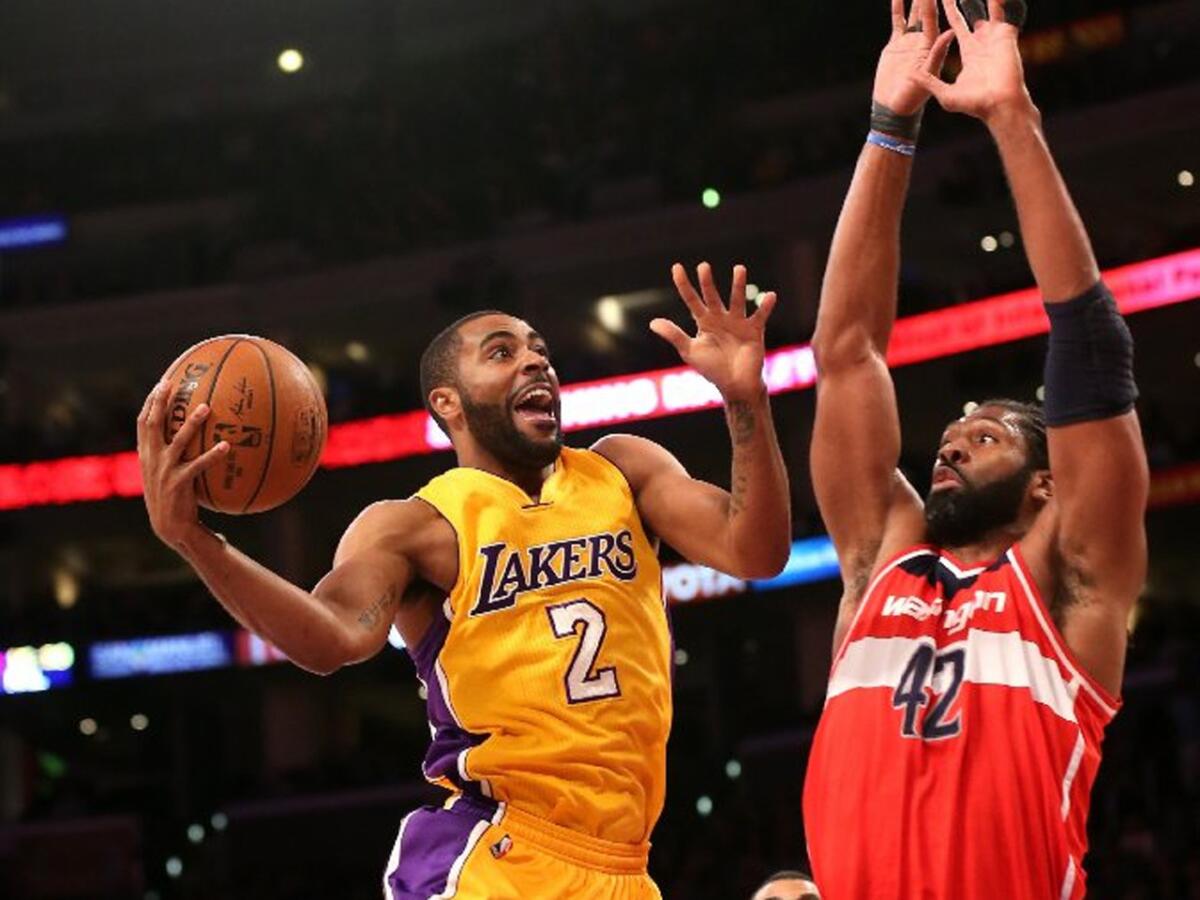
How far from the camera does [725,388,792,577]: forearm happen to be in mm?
4273

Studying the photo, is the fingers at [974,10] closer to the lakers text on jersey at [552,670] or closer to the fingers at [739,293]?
the fingers at [739,293]

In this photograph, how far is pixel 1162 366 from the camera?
2370 cm

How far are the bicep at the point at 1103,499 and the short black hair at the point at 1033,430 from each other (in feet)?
0.76

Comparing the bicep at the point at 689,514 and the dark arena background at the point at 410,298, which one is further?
the dark arena background at the point at 410,298

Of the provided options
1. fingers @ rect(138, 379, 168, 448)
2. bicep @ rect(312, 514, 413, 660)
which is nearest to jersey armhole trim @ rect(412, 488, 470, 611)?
bicep @ rect(312, 514, 413, 660)

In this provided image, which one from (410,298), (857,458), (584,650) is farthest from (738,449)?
(410,298)

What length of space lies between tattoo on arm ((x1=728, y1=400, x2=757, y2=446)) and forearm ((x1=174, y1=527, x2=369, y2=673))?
100cm

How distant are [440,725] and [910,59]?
1.89 metres

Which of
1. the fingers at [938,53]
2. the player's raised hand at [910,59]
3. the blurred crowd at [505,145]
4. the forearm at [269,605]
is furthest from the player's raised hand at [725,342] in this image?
the blurred crowd at [505,145]

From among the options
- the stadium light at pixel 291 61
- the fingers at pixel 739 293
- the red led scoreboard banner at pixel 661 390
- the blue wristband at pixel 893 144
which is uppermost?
the stadium light at pixel 291 61

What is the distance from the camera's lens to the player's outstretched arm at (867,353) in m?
3.87

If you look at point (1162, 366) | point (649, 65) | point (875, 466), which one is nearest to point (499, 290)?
point (649, 65)

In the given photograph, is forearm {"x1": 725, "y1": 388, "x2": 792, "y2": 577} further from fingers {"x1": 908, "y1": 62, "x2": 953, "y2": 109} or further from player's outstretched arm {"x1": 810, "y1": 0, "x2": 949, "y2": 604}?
fingers {"x1": 908, "y1": 62, "x2": 953, "y2": 109}

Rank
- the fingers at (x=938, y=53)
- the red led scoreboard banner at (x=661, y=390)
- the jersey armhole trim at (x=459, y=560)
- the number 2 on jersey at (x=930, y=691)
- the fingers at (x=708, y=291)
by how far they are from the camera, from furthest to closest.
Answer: the red led scoreboard banner at (x=661, y=390) → the jersey armhole trim at (x=459, y=560) → the fingers at (x=708, y=291) → the fingers at (x=938, y=53) → the number 2 on jersey at (x=930, y=691)
